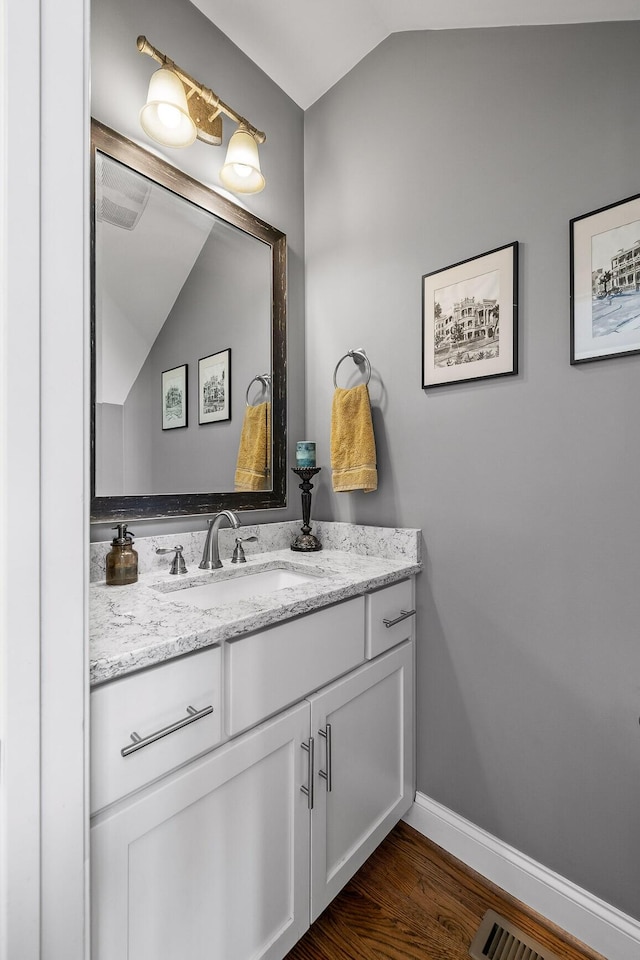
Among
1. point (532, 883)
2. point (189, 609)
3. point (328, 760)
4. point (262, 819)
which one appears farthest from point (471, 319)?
point (532, 883)

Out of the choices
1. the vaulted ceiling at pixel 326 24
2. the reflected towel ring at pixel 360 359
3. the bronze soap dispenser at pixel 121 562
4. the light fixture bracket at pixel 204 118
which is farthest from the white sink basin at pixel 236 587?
the vaulted ceiling at pixel 326 24

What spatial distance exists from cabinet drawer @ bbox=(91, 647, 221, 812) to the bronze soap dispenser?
45cm

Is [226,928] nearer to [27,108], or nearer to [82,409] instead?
[82,409]

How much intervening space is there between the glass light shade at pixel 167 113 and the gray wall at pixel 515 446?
0.65 meters

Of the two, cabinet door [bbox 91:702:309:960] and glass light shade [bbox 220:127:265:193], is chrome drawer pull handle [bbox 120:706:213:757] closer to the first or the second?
cabinet door [bbox 91:702:309:960]

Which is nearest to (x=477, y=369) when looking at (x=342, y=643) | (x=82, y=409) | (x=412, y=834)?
(x=342, y=643)

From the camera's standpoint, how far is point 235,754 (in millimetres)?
912

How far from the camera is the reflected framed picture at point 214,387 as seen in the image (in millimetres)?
1511

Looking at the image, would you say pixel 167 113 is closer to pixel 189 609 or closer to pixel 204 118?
pixel 204 118

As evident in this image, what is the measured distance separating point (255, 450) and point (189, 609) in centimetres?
81

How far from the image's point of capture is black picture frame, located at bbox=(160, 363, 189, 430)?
1.42m

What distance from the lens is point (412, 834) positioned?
58.9 inches

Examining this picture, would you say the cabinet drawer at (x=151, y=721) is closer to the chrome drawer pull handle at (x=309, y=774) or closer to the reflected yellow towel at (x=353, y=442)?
the chrome drawer pull handle at (x=309, y=774)

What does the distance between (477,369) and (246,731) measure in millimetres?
1157
